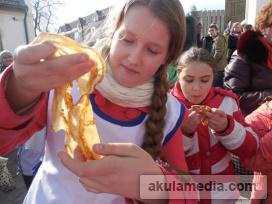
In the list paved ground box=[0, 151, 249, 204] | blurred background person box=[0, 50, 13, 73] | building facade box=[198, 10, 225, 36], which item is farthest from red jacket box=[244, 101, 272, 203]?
building facade box=[198, 10, 225, 36]

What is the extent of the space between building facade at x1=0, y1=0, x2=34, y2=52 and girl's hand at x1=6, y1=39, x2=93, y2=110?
19.0 metres

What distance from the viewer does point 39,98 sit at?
901mm

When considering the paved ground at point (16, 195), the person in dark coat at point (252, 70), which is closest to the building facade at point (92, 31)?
the person in dark coat at point (252, 70)

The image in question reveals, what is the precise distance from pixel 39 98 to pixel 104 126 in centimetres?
37

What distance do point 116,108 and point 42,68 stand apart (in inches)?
20.6

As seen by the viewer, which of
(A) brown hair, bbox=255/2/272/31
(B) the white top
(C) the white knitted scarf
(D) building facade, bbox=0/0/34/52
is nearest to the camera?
(B) the white top

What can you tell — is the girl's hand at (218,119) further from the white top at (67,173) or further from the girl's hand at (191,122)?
the white top at (67,173)

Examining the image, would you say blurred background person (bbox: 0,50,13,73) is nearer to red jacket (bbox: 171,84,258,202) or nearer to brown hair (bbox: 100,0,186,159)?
red jacket (bbox: 171,84,258,202)

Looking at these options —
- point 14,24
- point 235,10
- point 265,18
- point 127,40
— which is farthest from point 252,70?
point 14,24

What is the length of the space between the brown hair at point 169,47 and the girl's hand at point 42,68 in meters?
0.52

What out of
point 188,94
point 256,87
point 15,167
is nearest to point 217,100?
point 188,94

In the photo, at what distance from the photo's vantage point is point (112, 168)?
829 millimetres

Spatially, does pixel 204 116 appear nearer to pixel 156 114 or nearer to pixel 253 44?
pixel 156 114

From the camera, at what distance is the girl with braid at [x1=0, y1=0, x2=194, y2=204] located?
2.67 feet
